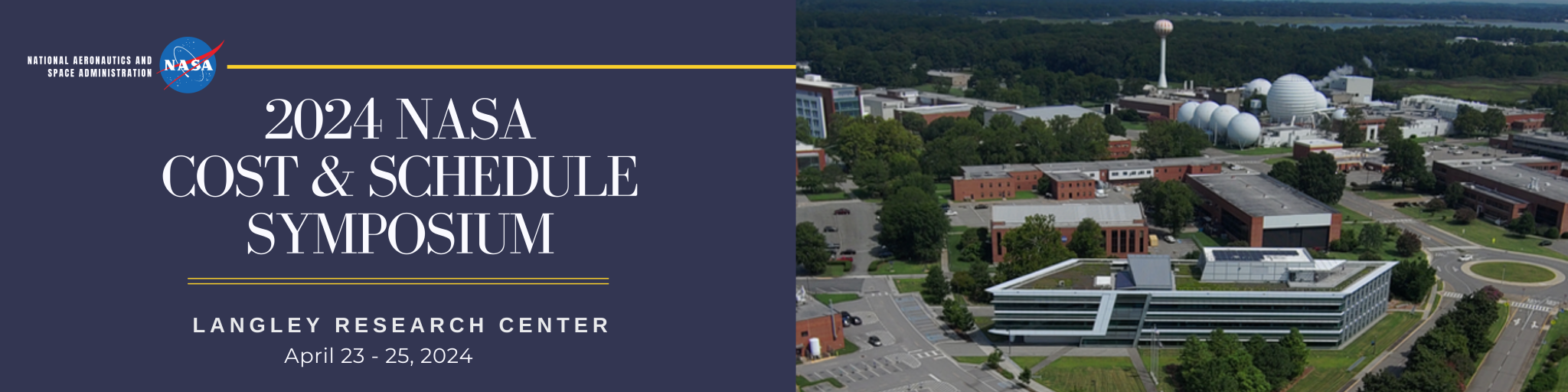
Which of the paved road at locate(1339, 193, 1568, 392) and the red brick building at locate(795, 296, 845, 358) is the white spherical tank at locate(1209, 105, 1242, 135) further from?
the red brick building at locate(795, 296, 845, 358)

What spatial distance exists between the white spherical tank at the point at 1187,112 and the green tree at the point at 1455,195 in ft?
60.2

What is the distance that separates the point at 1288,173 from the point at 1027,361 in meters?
20.3

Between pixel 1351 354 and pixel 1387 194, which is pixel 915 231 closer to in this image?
pixel 1351 354

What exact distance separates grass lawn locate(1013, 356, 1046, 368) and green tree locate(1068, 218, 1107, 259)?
6.93 meters

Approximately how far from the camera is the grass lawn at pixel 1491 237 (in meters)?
33.2

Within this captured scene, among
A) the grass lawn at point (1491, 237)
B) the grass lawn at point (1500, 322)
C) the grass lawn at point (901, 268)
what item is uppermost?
the grass lawn at point (1491, 237)

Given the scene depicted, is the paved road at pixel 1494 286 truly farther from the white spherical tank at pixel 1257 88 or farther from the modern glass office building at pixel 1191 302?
the white spherical tank at pixel 1257 88

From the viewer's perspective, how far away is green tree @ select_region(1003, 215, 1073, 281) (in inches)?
1126

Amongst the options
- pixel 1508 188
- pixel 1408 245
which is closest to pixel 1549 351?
pixel 1408 245

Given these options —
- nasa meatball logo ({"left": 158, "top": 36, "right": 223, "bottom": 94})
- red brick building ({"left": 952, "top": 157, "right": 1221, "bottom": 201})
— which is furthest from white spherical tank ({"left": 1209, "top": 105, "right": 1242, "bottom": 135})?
nasa meatball logo ({"left": 158, "top": 36, "right": 223, "bottom": 94})

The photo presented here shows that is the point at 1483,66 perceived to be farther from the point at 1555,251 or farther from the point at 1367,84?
the point at 1555,251

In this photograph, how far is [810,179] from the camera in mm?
43000

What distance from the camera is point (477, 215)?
630 cm

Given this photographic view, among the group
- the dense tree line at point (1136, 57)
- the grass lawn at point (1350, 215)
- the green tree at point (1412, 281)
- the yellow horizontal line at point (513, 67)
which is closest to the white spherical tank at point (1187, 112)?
the dense tree line at point (1136, 57)
